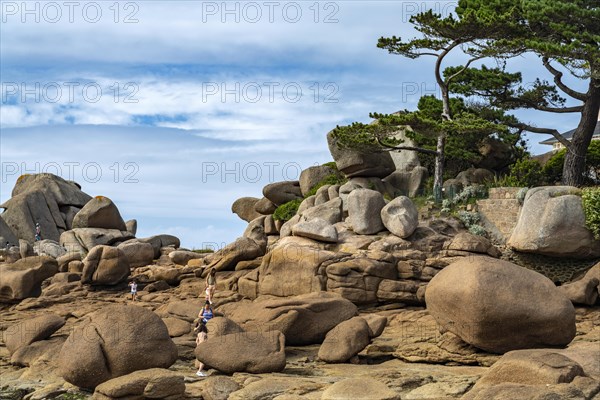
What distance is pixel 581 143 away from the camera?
3294 cm

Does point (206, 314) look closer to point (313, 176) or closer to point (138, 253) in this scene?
point (138, 253)

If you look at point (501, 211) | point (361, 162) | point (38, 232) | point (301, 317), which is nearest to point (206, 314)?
point (301, 317)

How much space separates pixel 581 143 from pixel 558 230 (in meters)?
7.81

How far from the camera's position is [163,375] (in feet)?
49.5

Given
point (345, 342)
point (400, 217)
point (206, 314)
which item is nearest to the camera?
Answer: point (345, 342)

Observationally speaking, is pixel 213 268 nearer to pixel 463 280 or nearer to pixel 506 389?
pixel 463 280

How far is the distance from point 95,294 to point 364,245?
Result: 12.1m

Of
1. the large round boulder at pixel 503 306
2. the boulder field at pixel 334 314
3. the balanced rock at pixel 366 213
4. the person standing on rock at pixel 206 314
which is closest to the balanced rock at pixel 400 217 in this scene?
the boulder field at pixel 334 314

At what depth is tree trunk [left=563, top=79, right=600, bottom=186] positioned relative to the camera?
107 ft

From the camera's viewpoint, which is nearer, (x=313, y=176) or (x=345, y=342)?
(x=345, y=342)

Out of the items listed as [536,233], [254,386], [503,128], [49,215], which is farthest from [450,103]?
[49,215]

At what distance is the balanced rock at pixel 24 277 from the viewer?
104 ft

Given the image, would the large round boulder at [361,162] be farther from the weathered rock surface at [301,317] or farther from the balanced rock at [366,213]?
the weathered rock surface at [301,317]

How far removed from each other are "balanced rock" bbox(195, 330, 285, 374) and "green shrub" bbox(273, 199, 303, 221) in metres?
19.4
